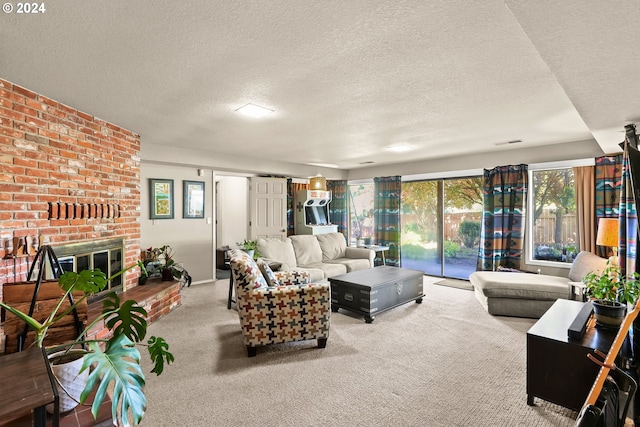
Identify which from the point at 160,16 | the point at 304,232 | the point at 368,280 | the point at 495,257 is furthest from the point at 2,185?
the point at 495,257

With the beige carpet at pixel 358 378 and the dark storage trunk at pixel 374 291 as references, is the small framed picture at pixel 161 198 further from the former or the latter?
the dark storage trunk at pixel 374 291

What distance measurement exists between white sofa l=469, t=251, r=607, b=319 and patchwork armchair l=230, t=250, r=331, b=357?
2.19 metres

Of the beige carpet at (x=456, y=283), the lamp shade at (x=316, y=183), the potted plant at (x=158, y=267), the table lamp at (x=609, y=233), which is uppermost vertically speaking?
the lamp shade at (x=316, y=183)

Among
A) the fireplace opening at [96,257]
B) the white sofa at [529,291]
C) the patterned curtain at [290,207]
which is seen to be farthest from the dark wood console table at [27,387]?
the patterned curtain at [290,207]

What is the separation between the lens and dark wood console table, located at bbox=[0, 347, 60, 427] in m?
0.79

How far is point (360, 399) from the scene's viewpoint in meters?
2.16

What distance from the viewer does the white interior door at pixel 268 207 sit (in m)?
6.13

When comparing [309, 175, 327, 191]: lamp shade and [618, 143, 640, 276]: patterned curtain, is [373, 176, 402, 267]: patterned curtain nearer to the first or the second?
[309, 175, 327, 191]: lamp shade

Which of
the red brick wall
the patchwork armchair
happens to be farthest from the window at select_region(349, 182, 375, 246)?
the red brick wall

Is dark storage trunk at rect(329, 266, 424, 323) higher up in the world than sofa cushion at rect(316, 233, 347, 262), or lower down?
lower down

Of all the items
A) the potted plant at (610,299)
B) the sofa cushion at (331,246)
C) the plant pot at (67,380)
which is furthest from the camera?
the sofa cushion at (331,246)

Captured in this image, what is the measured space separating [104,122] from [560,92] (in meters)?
4.33

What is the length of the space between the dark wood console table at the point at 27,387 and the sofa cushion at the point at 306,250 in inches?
160

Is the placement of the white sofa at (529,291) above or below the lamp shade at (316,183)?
below
